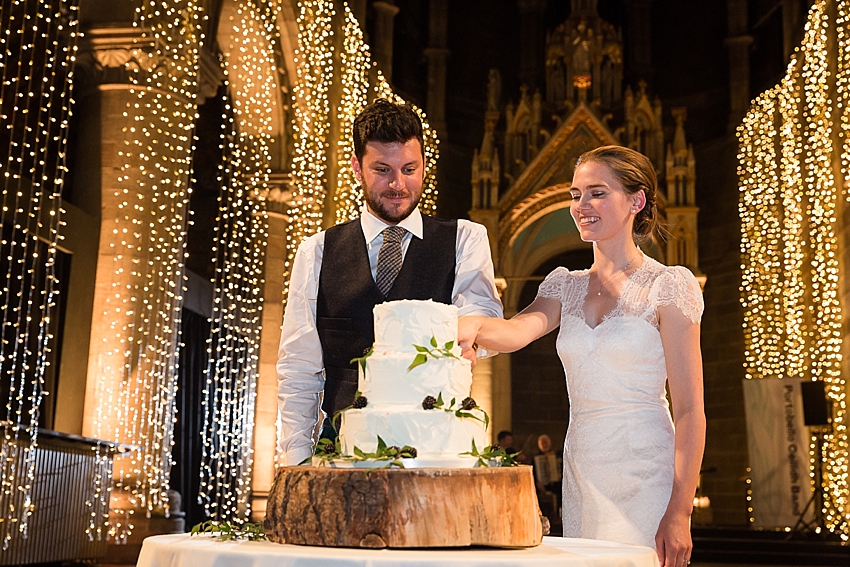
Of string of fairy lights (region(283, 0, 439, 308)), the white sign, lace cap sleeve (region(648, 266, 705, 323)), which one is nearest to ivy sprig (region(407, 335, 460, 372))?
lace cap sleeve (region(648, 266, 705, 323))

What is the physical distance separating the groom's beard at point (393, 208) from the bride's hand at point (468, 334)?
1.19 feet

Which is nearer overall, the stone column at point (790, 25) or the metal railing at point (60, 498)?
the metal railing at point (60, 498)

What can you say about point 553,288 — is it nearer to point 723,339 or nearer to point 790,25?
point 723,339

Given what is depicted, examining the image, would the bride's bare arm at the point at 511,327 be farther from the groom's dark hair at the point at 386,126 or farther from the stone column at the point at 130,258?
the stone column at the point at 130,258

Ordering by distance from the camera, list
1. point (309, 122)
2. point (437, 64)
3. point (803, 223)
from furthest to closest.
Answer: point (437, 64), point (803, 223), point (309, 122)

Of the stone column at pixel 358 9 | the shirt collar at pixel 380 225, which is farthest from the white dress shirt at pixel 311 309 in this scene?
the stone column at pixel 358 9

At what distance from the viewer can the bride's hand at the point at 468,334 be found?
240 centimetres

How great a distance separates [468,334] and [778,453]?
9929 millimetres

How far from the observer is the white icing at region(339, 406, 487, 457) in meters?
2.04

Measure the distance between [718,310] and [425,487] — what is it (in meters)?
15.9

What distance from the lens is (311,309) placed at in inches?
106

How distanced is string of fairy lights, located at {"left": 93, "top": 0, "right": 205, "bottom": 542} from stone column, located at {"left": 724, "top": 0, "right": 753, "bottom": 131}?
1172cm

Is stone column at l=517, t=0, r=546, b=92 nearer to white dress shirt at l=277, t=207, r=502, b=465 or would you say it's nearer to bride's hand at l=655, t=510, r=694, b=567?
white dress shirt at l=277, t=207, r=502, b=465

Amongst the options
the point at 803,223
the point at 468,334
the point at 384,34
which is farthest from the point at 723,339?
the point at 468,334
